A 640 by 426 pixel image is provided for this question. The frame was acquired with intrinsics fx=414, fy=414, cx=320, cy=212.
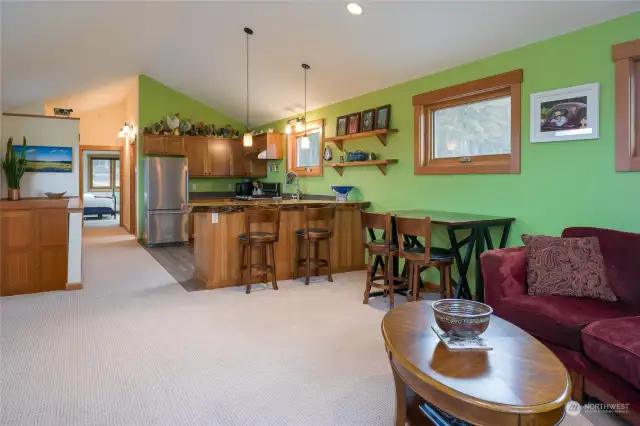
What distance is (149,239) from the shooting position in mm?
7500

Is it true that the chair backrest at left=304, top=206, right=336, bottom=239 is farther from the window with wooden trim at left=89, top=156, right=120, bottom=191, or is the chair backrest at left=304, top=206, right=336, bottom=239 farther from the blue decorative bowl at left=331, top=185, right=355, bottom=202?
the window with wooden trim at left=89, top=156, right=120, bottom=191

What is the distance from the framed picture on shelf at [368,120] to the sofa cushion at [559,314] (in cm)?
315

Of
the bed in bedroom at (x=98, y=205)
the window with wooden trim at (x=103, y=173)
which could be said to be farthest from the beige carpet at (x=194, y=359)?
the window with wooden trim at (x=103, y=173)

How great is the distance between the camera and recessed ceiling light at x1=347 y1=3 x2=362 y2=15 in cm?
376

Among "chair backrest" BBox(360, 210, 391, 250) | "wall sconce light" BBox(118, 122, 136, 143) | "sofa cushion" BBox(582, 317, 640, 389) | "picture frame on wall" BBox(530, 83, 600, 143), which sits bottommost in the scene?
"sofa cushion" BBox(582, 317, 640, 389)

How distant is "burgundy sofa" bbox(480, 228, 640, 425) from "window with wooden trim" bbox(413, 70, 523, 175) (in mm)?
1219

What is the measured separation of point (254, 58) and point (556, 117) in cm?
378

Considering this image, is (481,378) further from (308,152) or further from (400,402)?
(308,152)

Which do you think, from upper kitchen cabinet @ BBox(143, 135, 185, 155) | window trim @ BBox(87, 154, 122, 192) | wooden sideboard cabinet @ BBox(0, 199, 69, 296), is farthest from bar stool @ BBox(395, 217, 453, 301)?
window trim @ BBox(87, 154, 122, 192)

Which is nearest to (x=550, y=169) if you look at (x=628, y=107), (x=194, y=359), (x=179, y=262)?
(x=628, y=107)

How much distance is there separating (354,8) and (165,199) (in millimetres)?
5215

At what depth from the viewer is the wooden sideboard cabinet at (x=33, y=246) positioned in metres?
4.09

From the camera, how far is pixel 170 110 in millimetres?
7879

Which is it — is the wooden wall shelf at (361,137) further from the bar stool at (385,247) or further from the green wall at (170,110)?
the green wall at (170,110)
